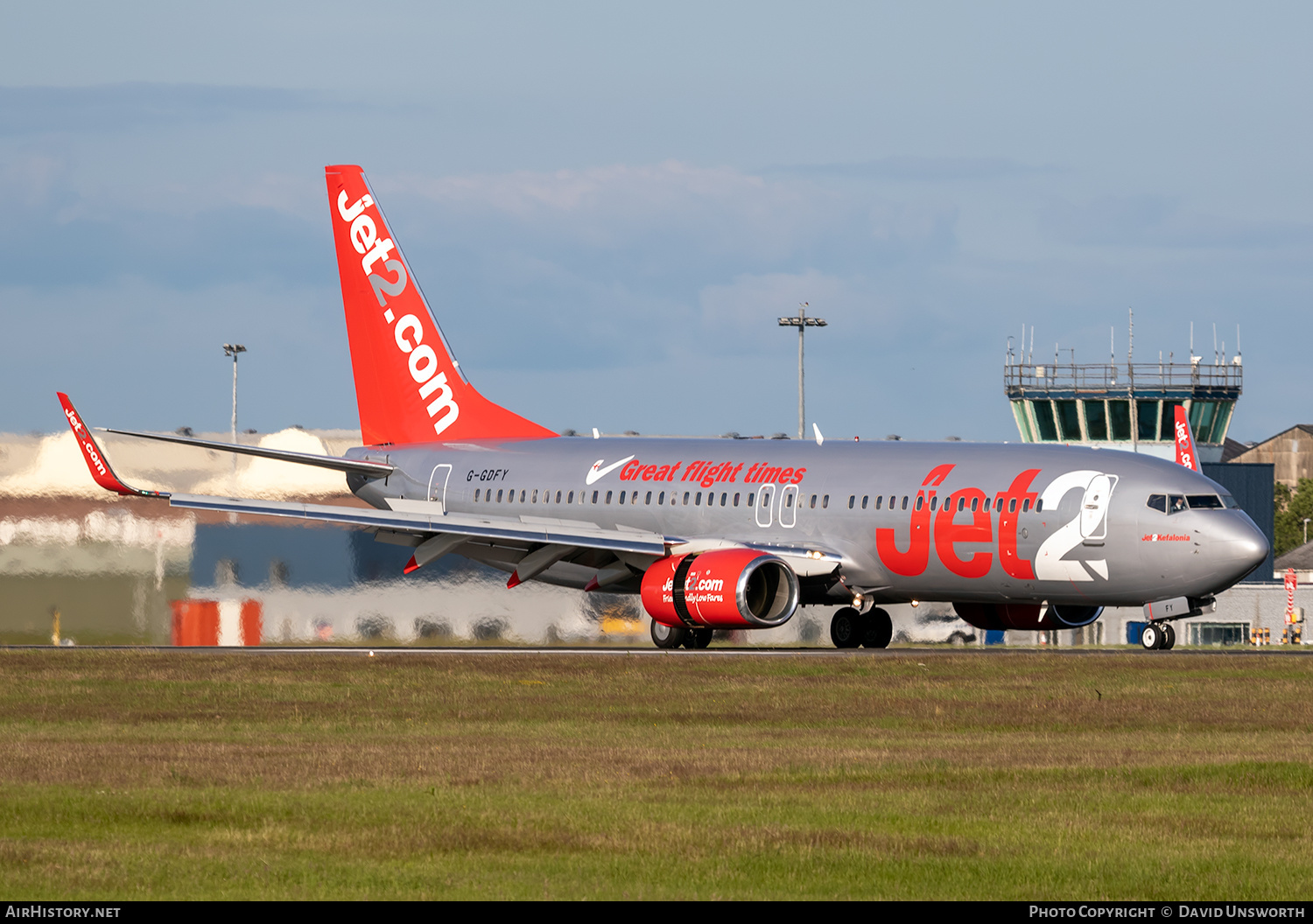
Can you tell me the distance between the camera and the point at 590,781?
61.2ft

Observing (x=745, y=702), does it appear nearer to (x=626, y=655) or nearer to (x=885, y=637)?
(x=626, y=655)

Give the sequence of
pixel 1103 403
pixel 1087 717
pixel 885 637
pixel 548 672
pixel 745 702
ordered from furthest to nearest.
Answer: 1. pixel 1103 403
2. pixel 885 637
3. pixel 548 672
4. pixel 745 702
5. pixel 1087 717

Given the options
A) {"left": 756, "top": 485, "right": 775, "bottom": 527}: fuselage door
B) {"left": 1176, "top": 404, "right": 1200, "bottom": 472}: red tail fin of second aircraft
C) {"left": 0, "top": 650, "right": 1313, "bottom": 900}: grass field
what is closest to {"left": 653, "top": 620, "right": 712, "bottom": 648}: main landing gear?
{"left": 756, "top": 485, "right": 775, "bottom": 527}: fuselage door

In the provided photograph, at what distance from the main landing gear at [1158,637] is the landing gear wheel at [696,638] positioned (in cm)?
838

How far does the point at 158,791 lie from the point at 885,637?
25.6m

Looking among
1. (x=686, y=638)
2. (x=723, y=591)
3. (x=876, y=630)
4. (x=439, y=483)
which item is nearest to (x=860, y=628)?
(x=876, y=630)

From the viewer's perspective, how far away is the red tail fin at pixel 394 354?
47812 mm

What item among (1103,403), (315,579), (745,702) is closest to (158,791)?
(745,702)

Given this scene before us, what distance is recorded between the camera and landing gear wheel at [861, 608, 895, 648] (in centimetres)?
4153

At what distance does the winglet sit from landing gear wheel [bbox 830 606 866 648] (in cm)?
1340

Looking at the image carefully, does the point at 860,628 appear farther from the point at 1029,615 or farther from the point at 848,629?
the point at 1029,615

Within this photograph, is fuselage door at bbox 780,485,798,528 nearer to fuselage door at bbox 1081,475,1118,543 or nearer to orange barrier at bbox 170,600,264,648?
fuselage door at bbox 1081,475,1118,543

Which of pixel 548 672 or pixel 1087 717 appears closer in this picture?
pixel 1087 717

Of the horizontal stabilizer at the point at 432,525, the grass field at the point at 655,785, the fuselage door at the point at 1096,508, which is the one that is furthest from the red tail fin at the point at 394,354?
the grass field at the point at 655,785
